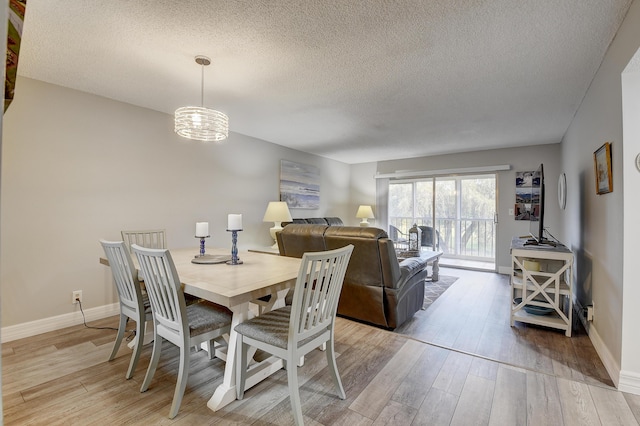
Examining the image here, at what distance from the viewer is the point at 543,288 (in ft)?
9.41

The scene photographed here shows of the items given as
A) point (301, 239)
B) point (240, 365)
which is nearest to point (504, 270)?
point (301, 239)

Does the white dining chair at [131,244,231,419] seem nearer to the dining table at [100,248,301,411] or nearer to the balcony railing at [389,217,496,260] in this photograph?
the dining table at [100,248,301,411]

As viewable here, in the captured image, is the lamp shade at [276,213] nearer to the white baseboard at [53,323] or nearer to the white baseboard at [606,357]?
the white baseboard at [53,323]

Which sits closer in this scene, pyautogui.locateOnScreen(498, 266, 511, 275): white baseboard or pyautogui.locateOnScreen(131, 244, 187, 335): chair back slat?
pyautogui.locateOnScreen(131, 244, 187, 335): chair back slat

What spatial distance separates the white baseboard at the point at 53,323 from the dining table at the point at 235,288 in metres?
1.04

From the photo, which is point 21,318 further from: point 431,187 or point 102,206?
point 431,187

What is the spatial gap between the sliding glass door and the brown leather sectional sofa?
150 inches

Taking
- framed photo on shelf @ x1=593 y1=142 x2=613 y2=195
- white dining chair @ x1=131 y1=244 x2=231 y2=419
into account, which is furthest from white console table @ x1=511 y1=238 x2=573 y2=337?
white dining chair @ x1=131 y1=244 x2=231 y2=419

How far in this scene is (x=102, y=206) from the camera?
3.20 metres

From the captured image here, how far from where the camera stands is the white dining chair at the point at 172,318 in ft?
5.79

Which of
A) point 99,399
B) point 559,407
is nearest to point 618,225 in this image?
point 559,407

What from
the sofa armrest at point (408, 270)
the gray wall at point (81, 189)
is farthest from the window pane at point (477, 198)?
the gray wall at point (81, 189)

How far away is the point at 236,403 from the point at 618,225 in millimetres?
2652

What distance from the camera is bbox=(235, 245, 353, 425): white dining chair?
5.52 ft
